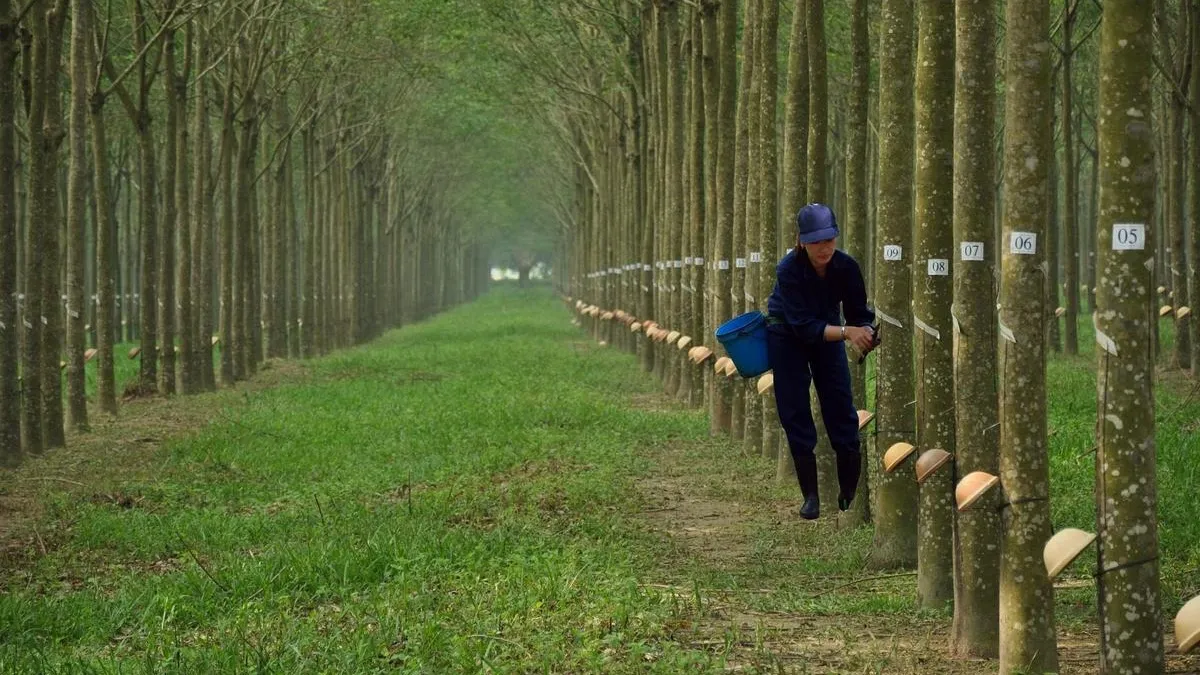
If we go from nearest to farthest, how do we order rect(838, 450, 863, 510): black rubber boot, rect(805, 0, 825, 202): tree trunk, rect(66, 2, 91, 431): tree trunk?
rect(838, 450, 863, 510): black rubber boot → rect(805, 0, 825, 202): tree trunk → rect(66, 2, 91, 431): tree trunk

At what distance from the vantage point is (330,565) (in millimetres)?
8742

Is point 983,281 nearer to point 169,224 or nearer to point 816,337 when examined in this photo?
point 816,337

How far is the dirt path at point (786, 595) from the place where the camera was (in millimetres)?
6730

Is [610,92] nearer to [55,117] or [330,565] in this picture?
[55,117]

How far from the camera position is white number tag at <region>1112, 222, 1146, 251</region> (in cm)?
560

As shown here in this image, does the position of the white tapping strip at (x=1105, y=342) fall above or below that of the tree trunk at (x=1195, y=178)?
below

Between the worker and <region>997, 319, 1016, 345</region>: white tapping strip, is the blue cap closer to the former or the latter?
the worker

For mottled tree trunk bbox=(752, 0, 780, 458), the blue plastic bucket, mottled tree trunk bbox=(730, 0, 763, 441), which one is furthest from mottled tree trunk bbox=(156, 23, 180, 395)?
the blue plastic bucket

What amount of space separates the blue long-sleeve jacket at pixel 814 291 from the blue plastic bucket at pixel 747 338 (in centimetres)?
27

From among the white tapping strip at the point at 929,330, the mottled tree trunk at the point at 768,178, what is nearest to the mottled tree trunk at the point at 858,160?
the mottled tree trunk at the point at 768,178

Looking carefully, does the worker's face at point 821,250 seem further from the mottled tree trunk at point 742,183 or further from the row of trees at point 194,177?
the row of trees at point 194,177

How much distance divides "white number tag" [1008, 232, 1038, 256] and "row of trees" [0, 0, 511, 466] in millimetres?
10601

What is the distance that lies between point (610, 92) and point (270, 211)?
24.7 feet

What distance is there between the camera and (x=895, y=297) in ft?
29.7
